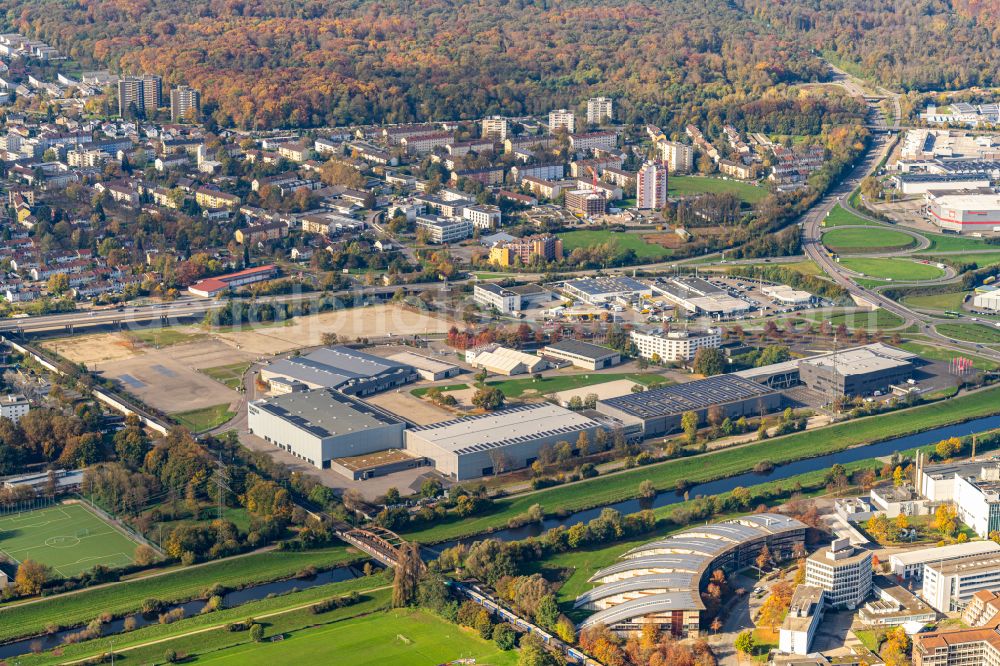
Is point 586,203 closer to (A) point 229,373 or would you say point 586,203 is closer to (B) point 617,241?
(B) point 617,241

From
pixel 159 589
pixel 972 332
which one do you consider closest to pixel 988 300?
pixel 972 332

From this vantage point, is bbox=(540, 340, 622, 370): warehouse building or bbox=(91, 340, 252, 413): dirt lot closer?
bbox=(91, 340, 252, 413): dirt lot

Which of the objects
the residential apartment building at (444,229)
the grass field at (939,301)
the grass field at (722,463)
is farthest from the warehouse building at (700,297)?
Result: the residential apartment building at (444,229)

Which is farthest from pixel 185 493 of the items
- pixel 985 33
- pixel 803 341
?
pixel 985 33

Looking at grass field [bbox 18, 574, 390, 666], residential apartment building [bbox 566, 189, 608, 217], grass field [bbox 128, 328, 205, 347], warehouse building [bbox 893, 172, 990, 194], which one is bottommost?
grass field [bbox 18, 574, 390, 666]

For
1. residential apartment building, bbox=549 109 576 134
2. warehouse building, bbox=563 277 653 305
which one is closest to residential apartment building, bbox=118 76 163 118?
residential apartment building, bbox=549 109 576 134

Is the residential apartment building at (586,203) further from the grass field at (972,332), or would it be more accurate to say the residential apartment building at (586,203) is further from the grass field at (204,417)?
the grass field at (204,417)

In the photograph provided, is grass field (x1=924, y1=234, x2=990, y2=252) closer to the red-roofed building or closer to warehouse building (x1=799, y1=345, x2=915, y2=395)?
warehouse building (x1=799, y1=345, x2=915, y2=395)

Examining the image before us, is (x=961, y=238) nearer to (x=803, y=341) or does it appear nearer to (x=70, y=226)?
(x=803, y=341)
